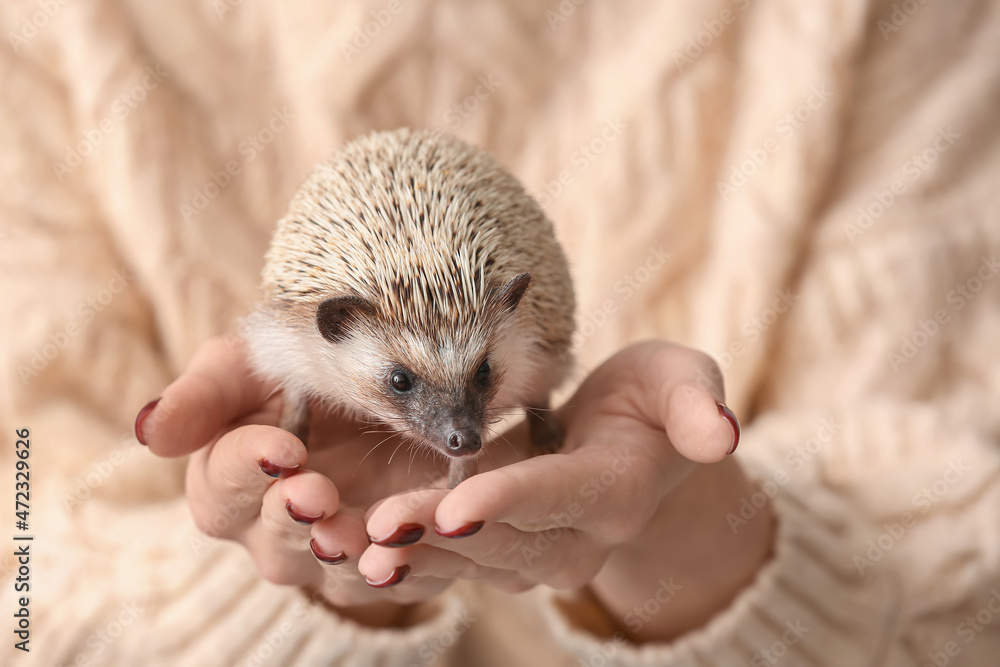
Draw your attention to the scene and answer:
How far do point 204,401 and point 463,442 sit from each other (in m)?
0.47

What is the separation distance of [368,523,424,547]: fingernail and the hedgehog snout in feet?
0.77

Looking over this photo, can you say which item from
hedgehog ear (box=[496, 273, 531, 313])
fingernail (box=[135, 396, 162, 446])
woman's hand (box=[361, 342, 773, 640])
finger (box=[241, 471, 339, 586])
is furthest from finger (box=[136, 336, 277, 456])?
hedgehog ear (box=[496, 273, 531, 313])

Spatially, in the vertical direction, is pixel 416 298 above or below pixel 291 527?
above

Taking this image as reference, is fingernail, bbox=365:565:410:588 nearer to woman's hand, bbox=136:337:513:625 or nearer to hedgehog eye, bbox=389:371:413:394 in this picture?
woman's hand, bbox=136:337:513:625

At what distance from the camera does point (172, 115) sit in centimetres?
191

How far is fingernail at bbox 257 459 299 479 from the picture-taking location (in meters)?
1.06

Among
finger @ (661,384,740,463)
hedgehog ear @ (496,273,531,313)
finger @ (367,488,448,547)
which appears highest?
hedgehog ear @ (496,273,531,313)

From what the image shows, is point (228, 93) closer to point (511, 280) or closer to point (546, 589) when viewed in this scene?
point (511, 280)

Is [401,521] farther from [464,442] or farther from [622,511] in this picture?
[622,511]

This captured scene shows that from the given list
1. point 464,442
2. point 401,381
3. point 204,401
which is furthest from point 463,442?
point 204,401

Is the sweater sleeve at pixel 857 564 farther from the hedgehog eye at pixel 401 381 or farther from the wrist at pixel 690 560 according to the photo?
the hedgehog eye at pixel 401 381

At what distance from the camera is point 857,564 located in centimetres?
161

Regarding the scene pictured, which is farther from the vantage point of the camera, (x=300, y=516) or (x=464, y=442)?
(x=464, y=442)

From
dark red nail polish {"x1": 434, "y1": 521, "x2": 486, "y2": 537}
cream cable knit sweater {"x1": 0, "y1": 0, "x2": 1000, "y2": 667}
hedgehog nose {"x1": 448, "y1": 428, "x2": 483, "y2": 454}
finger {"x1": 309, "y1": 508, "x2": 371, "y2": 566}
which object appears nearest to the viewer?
dark red nail polish {"x1": 434, "y1": 521, "x2": 486, "y2": 537}
